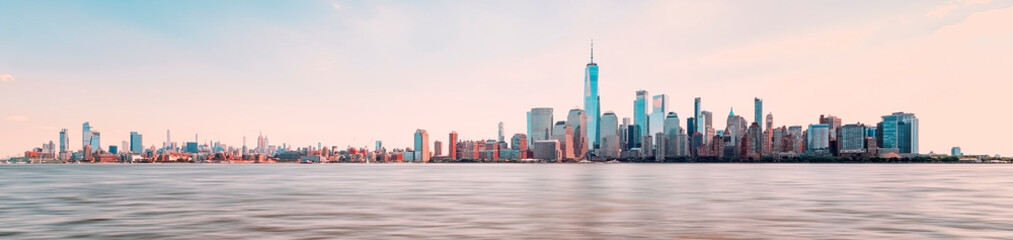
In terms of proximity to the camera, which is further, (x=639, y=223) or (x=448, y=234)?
(x=639, y=223)

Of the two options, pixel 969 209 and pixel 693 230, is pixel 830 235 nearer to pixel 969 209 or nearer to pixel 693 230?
pixel 693 230

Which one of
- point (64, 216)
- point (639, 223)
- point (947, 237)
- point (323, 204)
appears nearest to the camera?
point (947, 237)

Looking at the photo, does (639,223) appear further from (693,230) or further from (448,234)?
(448,234)

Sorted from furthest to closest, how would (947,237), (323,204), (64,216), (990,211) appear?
(323,204)
(990,211)
(64,216)
(947,237)

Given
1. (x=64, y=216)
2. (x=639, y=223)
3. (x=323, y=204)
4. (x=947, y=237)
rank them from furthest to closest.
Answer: (x=323, y=204), (x=64, y=216), (x=639, y=223), (x=947, y=237)

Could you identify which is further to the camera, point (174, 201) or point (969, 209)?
point (174, 201)

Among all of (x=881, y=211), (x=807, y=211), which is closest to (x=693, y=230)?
(x=807, y=211)

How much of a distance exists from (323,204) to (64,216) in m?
16.9

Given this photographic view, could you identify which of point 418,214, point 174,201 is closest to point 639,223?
point 418,214

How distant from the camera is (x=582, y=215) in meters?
43.0

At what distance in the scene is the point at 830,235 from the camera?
31281 mm

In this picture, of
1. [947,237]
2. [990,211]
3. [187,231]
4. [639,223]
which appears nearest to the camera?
[947,237]

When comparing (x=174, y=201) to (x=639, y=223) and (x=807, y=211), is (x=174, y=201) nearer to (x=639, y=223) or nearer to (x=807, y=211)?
(x=639, y=223)

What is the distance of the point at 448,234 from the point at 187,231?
13406mm
